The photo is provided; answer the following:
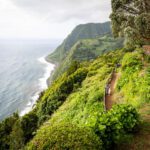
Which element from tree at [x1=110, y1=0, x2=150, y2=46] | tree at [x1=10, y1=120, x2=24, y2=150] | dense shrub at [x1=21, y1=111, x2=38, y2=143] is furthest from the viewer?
dense shrub at [x1=21, y1=111, x2=38, y2=143]

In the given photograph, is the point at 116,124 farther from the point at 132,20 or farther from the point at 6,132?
the point at 6,132

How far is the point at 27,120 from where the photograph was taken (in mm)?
53875

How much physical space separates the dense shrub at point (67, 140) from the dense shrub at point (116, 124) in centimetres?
160

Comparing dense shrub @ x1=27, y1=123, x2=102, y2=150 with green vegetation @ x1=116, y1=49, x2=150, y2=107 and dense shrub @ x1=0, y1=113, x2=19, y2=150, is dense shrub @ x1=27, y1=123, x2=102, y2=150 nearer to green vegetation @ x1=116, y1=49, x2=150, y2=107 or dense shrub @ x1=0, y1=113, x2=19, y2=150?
green vegetation @ x1=116, y1=49, x2=150, y2=107

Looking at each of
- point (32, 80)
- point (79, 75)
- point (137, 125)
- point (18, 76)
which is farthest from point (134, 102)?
point (18, 76)

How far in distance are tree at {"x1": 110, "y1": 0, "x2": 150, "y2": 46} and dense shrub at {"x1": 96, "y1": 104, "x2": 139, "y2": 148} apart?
13.3m

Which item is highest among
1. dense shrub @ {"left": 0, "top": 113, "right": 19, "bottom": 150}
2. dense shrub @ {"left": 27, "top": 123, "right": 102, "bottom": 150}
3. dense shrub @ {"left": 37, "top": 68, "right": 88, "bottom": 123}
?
dense shrub @ {"left": 27, "top": 123, "right": 102, "bottom": 150}

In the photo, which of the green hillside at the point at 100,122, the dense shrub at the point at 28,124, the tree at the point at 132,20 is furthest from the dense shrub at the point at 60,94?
the tree at the point at 132,20

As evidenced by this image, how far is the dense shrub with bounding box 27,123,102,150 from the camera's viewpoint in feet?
35.6

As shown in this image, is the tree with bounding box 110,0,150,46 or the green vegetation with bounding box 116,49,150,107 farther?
the tree with bounding box 110,0,150,46

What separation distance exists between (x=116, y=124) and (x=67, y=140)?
3741 mm

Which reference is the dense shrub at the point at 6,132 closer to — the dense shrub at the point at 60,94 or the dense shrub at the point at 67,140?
the dense shrub at the point at 60,94

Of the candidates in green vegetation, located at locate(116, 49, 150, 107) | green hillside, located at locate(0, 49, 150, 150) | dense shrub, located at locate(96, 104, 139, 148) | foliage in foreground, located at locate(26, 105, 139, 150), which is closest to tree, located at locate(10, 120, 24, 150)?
green hillside, located at locate(0, 49, 150, 150)

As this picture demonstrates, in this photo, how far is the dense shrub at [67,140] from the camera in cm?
1086
